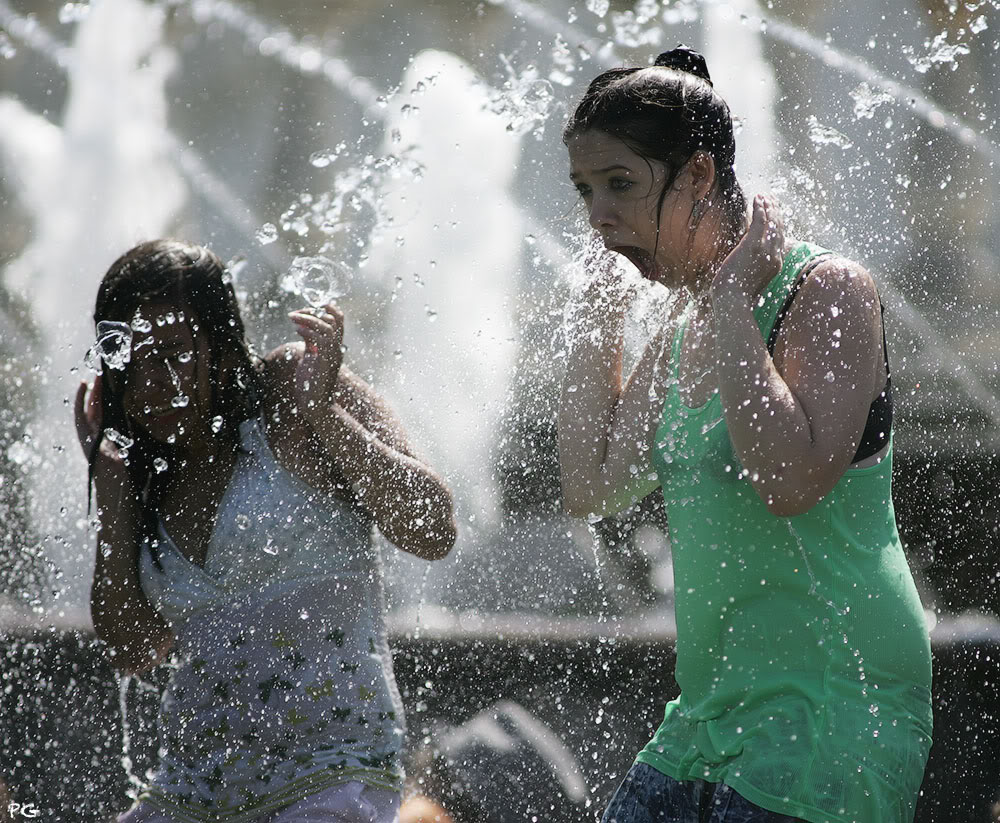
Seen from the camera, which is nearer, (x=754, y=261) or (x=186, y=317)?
(x=754, y=261)

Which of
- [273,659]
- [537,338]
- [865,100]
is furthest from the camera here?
[865,100]

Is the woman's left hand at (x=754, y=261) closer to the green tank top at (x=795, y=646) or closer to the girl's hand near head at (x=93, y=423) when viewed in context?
the green tank top at (x=795, y=646)

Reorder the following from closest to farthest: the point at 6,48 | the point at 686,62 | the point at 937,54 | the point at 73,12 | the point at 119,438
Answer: the point at 686,62
the point at 119,438
the point at 937,54
the point at 6,48
the point at 73,12

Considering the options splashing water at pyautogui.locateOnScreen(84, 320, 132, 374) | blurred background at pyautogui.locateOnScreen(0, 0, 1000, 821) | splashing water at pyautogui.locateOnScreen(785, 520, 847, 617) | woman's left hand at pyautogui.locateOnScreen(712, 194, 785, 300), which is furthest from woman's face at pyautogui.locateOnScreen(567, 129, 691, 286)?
splashing water at pyautogui.locateOnScreen(84, 320, 132, 374)

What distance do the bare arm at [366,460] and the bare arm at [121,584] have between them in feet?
1.27

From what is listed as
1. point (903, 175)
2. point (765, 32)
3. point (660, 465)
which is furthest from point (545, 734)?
point (765, 32)

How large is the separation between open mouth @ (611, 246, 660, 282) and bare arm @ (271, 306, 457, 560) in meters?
0.63

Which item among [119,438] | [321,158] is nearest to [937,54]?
[119,438]

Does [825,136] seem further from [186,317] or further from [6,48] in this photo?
[6,48]

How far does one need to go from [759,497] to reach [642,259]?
40 centimetres

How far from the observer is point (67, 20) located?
5.97 m

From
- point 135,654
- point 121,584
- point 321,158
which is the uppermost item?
point 121,584

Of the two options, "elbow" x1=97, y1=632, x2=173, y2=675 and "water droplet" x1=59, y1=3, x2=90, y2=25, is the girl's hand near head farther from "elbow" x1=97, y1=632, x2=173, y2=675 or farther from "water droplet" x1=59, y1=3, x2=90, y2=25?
"water droplet" x1=59, y1=3, x2=90, y2=25

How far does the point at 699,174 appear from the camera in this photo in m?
1.74
